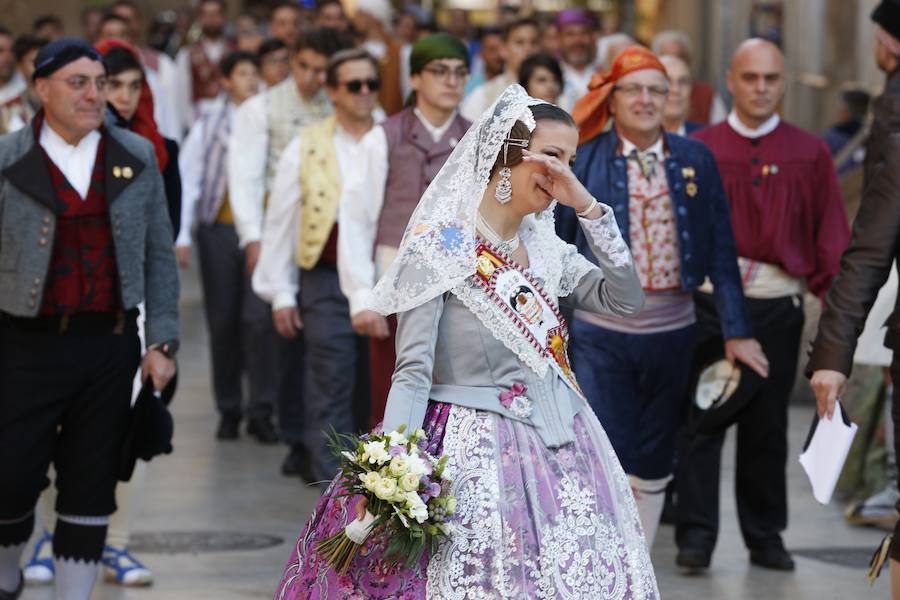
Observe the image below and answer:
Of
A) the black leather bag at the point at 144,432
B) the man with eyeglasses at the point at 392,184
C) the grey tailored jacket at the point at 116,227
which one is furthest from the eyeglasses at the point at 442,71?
the black leather bag at the point at 144,432

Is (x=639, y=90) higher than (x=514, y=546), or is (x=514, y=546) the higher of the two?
(x=639, y=90)

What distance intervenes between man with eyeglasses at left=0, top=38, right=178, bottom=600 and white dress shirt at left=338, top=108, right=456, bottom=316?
4.70 ft

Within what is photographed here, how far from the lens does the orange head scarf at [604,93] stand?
7.42 m

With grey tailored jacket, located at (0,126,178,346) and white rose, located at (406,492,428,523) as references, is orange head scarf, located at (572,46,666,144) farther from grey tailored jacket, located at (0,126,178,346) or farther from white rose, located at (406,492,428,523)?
white rose, located at (406,492,428,523)

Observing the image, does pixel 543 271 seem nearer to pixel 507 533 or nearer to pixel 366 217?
pixel 507 533

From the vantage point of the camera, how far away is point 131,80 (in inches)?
316

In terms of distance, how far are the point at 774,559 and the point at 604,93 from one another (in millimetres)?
2222


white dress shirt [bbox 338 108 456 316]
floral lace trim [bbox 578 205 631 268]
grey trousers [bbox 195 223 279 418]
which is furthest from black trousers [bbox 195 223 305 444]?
floral lace trim [bbox 578 205 631 268]

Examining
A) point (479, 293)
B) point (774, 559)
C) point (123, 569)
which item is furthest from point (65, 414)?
point (774, 559)

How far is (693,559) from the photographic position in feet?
26.2

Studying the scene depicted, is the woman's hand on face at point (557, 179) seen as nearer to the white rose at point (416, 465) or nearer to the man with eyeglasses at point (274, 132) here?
the white rose at point (416, 465)

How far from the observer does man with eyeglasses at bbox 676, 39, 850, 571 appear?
802cm

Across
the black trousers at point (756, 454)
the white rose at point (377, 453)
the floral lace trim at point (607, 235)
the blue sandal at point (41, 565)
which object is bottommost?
the blue sandal at point (41, 565)

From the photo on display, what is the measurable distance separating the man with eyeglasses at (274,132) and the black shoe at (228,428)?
891 millimetres
